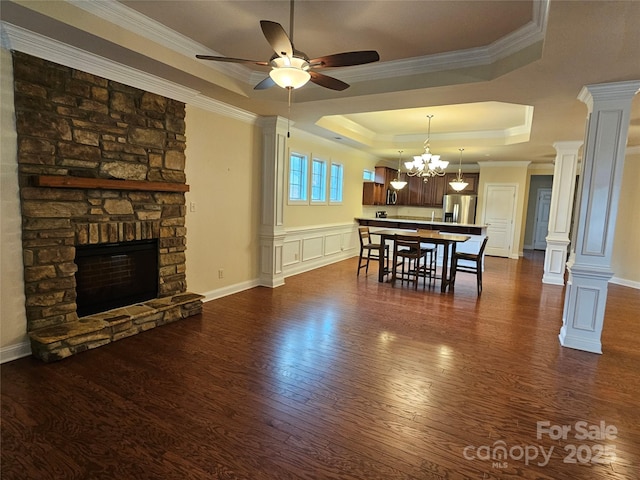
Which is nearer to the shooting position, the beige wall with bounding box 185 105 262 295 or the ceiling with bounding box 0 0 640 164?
the ceiling with bounding box 0 0 640 164

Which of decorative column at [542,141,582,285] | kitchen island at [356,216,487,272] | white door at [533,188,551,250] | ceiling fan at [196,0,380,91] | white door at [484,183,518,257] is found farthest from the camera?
white door at [533,188,551,250]

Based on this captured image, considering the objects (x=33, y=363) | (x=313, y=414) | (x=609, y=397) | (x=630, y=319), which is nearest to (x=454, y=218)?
(x=630, y=319)

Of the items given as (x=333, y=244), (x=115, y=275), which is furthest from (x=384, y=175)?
(x=115, y=275)

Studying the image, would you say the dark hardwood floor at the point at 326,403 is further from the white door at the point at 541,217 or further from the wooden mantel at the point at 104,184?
the white door at the point at 541,217

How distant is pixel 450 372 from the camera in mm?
2881

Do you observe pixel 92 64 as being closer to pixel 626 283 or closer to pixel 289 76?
pixel 289 76

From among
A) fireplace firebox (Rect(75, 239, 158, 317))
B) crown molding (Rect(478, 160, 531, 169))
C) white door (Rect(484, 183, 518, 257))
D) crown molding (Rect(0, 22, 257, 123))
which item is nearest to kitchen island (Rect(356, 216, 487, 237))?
white door (Rect(484, 183, 518, 257))

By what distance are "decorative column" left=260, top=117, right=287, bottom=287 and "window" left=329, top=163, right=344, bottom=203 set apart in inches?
85.9

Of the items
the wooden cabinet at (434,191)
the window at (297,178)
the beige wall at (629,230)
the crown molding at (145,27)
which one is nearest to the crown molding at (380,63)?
the crown molding at (145,27)

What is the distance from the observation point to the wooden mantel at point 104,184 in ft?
9.43

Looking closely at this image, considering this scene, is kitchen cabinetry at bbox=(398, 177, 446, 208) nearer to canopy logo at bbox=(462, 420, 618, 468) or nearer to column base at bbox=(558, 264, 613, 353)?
column base at bbox=(558, 264, 613, 353)

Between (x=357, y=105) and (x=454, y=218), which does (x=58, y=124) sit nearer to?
(x=357, y=105)

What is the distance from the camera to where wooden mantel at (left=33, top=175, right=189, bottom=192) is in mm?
2873

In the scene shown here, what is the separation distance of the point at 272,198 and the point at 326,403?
11.7 ft
